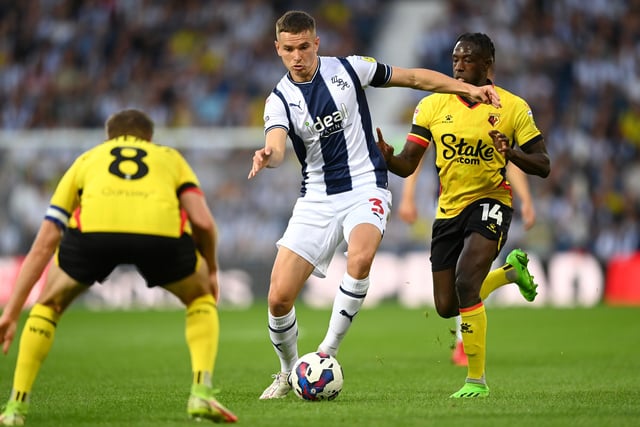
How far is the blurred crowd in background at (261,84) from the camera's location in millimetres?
22266

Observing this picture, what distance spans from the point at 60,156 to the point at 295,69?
50.2 ft

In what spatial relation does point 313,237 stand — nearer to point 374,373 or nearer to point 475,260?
point 475,260

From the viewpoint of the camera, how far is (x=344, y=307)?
809 centimetres

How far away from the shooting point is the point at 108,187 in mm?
6289

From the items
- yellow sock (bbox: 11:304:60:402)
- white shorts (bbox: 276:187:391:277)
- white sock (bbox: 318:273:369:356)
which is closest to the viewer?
yellow sock (bbox: 11:304:60:402)

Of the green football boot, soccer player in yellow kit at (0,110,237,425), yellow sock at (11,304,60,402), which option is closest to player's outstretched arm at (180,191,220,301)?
soccer player in yellow kit at (0,110,237,425)

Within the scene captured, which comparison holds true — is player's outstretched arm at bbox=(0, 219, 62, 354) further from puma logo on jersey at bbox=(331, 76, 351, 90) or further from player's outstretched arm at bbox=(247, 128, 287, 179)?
puma logo on jersey at bbox=(331, 76, 351, 90)

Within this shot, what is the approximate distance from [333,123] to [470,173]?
1.11 m

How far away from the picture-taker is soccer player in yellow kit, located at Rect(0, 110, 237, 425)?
20.6 feet

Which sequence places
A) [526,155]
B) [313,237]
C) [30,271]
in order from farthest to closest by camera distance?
[313,237] → [526,155] → [30,271]

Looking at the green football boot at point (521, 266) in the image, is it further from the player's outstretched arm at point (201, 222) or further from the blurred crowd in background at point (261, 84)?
the blurred crowd in background at point (261, 84)

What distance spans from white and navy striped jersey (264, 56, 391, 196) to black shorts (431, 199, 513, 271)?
673 millimetres

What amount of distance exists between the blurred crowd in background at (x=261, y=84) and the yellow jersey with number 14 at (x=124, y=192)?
1519 cm

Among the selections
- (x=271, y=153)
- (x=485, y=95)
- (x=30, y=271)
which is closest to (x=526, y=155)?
(x=485, y=95)
